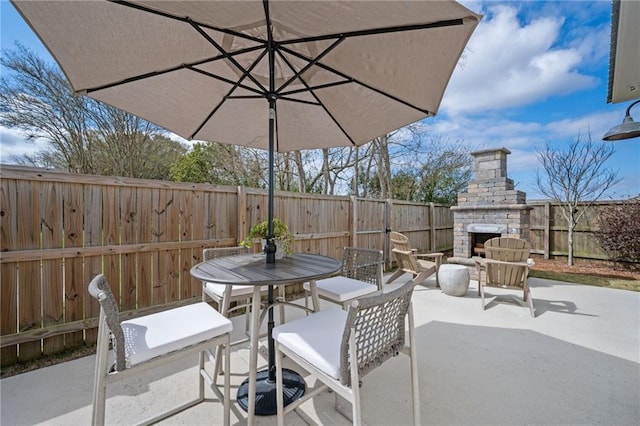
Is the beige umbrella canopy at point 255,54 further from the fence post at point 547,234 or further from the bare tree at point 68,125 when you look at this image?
the fence post at point 547,234

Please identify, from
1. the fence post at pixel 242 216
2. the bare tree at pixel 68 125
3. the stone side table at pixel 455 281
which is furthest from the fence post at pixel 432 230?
the bare tree at pixel 68 125

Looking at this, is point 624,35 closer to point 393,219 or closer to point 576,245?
point 393,219

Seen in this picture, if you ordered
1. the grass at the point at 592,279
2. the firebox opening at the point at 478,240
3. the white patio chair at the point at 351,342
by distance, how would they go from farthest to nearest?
1. the firebox opening at the point at 478,240
2. the grass at the point at 592,279
3. the white patio chair at the point at 351,342

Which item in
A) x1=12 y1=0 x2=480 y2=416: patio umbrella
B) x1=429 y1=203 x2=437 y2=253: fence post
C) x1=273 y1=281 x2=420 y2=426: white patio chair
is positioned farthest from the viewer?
x1=429 y1=203 x2=437 y2=253: fence post

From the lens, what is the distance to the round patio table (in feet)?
5.07

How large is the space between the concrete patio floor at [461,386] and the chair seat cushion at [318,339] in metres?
0.66

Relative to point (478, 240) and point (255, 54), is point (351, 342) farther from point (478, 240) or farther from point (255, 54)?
point (478, 240)

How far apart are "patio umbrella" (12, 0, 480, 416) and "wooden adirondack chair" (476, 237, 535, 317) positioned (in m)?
2.62

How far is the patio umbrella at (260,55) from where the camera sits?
4.53 feet

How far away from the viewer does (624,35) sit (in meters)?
1.52

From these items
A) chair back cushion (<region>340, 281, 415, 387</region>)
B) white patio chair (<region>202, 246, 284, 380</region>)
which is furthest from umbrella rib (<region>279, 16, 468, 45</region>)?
white patio chair (<region>202, 246, 284, 380</region>)

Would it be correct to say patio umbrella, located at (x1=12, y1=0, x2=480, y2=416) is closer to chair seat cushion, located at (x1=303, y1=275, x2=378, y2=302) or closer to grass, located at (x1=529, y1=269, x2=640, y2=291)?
chair seat cushion, located at (x1=303, y1=275, x2=378, y2=302)

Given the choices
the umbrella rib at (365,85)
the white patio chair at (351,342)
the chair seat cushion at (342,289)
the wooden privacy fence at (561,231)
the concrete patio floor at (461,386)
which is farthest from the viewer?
the wooden privacy fence at (561,231)

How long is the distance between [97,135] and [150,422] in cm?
Answer: 839
